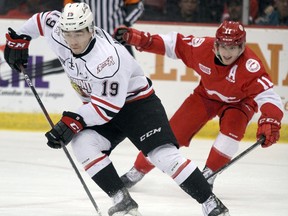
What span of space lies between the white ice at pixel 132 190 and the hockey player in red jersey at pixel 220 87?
0.83 ft

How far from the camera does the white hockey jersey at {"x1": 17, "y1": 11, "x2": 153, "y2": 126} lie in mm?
4273

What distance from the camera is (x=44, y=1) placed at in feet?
25.5

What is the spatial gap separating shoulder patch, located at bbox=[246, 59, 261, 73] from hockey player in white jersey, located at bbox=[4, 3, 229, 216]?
76 cm

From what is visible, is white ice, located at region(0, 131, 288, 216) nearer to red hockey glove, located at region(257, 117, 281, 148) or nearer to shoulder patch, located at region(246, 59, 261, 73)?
red hockey glove, located at region(257, 117, 281, 148)

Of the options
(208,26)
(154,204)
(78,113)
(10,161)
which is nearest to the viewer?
(78,113)

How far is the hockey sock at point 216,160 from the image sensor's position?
5320 mm

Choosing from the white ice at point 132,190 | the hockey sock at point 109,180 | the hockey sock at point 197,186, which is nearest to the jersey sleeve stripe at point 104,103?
the hockey sock at point 109,180

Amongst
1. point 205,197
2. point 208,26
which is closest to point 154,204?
point 205,197

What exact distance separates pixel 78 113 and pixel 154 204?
97cm

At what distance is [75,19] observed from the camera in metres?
4.27

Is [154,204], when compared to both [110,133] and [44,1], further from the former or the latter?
[44,1]

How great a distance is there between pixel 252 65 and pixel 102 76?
116 cm

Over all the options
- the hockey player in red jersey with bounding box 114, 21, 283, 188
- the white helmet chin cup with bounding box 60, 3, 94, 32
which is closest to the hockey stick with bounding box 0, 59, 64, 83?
the hockey player in red jersey with bounding box 114, 21, 283, 188

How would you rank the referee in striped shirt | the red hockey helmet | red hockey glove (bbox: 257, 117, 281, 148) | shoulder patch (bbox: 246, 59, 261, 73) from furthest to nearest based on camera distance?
1. the referee in striped shirt
2. shoulder patch (bbox: 246, 59, 261, 73)
3. the red hockey helmet
4. red hockey glove (bbox: 257, 117, 281, 148)
